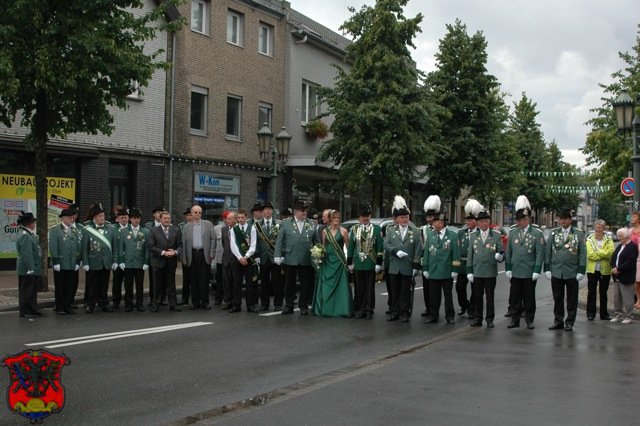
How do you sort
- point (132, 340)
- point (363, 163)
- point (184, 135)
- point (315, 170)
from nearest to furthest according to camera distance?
point (132, 340) → point (184, 135) → point (363, 163) → point (315, 170)

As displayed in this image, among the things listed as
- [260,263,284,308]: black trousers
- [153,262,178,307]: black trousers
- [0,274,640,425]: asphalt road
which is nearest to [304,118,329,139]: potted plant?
[260,263,284,308]: black trousers

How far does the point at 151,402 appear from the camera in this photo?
6641 mm

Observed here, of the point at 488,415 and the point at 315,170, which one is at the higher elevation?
the point at 315,170

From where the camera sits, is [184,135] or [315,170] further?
[315,170]

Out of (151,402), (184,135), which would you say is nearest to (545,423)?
(151,402)

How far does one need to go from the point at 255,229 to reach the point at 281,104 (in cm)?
1647

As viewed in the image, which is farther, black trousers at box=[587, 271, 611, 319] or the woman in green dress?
black trousers at box=[587, 271, 611, 319]

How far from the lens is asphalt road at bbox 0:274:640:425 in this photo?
6.31 metres

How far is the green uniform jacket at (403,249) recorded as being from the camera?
12.5 metres

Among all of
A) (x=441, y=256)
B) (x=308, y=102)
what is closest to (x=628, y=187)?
(x=441, y=256)

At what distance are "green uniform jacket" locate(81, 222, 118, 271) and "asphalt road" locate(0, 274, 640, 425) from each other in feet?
3.85

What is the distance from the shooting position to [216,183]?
2609 cm

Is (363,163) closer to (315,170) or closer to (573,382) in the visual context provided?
(315,170)

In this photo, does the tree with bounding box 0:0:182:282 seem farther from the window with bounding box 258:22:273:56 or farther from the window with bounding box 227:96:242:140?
the window with bounding box 258:22:273:56
